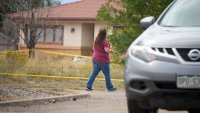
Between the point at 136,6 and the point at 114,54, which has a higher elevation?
the point at 136,6

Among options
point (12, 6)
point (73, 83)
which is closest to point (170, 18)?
point (73, 83)

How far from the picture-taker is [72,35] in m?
35.1

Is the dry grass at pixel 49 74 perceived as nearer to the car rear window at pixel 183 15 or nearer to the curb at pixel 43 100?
the curb at pixel 43 100

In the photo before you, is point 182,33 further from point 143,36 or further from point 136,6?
point 136,6

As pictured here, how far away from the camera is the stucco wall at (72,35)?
34.7 meters

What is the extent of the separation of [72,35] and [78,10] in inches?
80.7

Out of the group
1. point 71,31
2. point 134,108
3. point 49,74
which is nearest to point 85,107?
point 134,108

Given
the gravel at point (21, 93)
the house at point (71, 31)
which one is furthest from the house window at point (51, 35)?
the gravel at point (21, 93)

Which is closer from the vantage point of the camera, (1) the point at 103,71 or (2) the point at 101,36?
(2) the point at 101,36

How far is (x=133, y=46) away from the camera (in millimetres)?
6488

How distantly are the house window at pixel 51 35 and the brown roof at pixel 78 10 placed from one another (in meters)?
0.90

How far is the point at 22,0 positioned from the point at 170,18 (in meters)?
27.0

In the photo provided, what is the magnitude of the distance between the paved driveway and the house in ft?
71.3

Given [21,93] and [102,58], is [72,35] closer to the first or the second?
[102,58]
